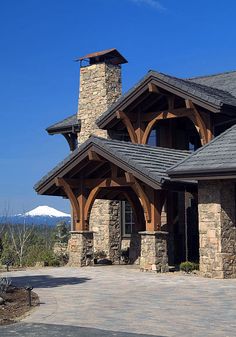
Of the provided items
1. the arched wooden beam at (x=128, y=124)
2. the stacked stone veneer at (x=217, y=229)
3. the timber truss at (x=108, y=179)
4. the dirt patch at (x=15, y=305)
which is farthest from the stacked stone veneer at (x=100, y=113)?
the dirt patch at (x=15, y=305)

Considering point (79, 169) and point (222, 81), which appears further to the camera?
point (222, 81)

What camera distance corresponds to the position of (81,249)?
21.3 meters

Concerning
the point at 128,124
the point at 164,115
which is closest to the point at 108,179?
the point at 128,124

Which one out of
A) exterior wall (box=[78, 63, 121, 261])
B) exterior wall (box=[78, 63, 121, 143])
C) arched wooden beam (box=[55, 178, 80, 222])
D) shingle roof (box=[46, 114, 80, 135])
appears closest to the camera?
arched wooden beam (box=[55, 178, 80, 222])

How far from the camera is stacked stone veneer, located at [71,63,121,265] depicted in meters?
24.3

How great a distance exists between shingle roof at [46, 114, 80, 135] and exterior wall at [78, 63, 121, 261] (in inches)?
17.9

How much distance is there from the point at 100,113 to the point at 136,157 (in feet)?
22.5

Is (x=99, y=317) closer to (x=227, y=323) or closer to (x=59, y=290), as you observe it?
(x=227, y=323)

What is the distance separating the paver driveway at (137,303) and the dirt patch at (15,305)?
0.24 m

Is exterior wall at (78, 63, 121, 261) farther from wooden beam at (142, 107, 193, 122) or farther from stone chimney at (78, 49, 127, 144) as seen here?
wooden beam at (142, 107, 193, 122)

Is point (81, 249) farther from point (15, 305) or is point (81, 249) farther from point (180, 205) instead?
point (15, 305)

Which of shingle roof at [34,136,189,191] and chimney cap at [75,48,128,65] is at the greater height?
chimney cap at [75,48,128,65]

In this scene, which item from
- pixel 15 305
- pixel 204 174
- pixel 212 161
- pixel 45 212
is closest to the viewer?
pixel 15 305

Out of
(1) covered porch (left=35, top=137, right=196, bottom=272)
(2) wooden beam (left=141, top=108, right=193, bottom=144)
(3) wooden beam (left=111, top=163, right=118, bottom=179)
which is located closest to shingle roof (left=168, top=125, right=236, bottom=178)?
(1) covered porch (left=35, top=137, right=196, bottom=272)
